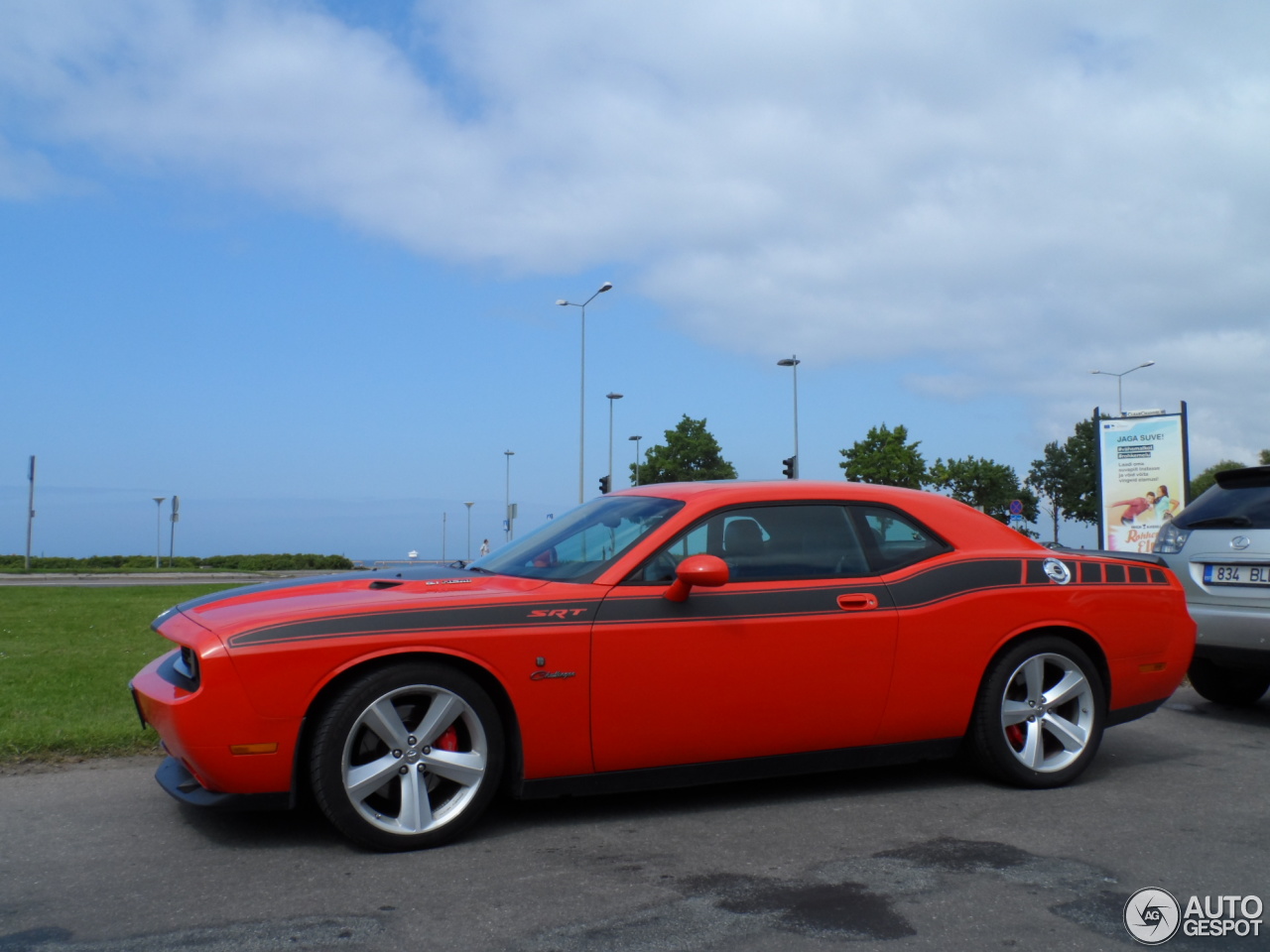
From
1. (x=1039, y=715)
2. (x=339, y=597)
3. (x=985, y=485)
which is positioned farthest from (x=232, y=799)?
(x=985, y=485)

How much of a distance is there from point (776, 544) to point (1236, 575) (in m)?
3.61

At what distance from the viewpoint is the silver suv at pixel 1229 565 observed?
6699 mm

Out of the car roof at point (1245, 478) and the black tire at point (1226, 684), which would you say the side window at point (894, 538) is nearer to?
the car roof at point (1245, 478)

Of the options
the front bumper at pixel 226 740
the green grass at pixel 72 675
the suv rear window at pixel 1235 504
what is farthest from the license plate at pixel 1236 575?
the green grass at pixel 72 675

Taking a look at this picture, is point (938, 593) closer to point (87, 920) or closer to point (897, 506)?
point (897, 506)

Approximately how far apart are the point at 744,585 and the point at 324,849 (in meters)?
2.05

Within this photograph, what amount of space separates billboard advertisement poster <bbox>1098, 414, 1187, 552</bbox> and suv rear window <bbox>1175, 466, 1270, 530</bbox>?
67.7ft

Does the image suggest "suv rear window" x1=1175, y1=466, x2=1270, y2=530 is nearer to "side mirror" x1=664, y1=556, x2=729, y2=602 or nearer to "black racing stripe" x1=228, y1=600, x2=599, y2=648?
"side mirror" x1=664, y1=556, x2=729, y2=602

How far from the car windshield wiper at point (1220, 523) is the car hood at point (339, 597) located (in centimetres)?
480

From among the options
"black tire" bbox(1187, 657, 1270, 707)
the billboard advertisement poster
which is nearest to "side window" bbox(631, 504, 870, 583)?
"black tire" bbox(1187, 657, 1270, 707)

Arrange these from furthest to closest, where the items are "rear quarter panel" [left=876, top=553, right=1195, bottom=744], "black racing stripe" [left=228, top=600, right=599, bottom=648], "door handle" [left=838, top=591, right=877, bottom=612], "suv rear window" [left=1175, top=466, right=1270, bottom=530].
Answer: "suv rear window" [left=1175, top=466, right=1270, bottom=530] < "rear quarter panel" [left=876, top=553, right=1195, bottom=744] < "door handle" [left=838, top=591, right=877, bottom=612] < "black racing stripe" [left=228, top=600, right=599, bottom=648]

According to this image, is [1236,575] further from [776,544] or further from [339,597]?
[339,597]

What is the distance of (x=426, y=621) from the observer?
4.31 m

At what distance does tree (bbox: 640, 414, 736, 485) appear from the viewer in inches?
1965
